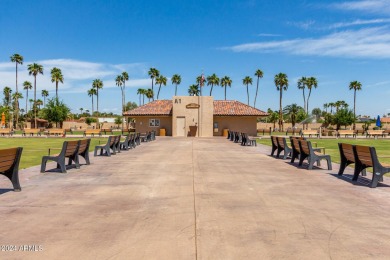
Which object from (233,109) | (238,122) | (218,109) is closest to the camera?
(238,122)

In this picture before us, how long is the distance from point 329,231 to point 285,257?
1.29 m

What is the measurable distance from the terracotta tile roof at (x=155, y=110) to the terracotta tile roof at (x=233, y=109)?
6.39 meters

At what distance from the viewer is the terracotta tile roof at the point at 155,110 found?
147 ft

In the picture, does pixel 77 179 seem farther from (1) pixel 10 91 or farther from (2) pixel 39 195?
(1) pixel 10 91

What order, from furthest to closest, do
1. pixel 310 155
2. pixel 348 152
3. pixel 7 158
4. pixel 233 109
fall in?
pixel 233 109 < pixel 310 155 < pixel 348 152 < pixel 7 158

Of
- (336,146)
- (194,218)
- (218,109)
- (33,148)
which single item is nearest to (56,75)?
(218,109)

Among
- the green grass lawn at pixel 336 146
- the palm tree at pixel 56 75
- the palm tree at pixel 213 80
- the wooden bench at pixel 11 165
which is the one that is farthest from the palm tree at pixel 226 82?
the wooden bench at pixel 11 165

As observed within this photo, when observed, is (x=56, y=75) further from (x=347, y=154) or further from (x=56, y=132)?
(x=347, y=154)

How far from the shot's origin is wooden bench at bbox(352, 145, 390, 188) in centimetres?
826

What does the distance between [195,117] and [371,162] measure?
35.3m

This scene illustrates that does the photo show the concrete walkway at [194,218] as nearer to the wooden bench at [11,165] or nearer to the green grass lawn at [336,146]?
the wooden bench at [11,165]

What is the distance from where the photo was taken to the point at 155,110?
46.3 m

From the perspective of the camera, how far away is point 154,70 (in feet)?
295
